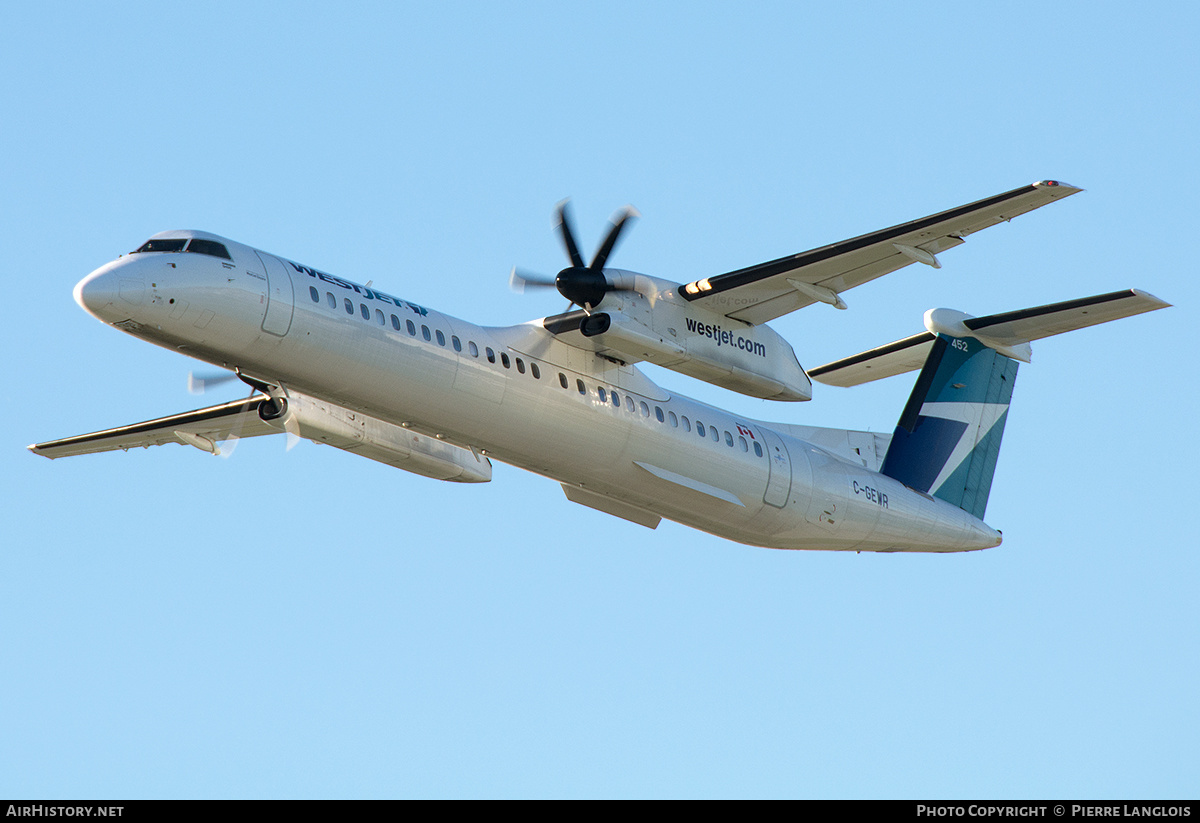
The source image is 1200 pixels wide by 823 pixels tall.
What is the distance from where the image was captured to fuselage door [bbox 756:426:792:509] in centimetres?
2092

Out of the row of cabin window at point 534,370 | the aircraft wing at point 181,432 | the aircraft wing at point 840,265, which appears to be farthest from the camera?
the aircraft wing at point 181,432

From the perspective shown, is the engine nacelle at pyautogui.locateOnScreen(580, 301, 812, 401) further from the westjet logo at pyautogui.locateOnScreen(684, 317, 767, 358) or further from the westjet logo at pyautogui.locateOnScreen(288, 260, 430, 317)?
the westjet logo at pyautogui.locateOnScreen(288, 260, 430, 317)

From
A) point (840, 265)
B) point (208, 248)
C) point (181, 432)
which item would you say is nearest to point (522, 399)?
point (208, 248)

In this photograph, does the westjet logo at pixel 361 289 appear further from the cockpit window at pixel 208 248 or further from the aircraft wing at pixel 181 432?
the aircraft wing at pixel 181 432

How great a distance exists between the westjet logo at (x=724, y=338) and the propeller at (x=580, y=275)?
1084mm

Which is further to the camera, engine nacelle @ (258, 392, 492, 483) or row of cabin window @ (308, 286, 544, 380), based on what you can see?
engine nacelle @ (258, 392, 492, 483)

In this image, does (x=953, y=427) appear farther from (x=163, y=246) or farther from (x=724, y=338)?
(x=163, y=246)

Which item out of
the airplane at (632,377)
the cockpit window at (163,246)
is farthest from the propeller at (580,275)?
the cockpit window at (163,246)

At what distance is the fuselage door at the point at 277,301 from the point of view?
16.8 m

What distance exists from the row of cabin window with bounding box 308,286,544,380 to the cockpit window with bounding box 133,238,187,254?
161 centimetres

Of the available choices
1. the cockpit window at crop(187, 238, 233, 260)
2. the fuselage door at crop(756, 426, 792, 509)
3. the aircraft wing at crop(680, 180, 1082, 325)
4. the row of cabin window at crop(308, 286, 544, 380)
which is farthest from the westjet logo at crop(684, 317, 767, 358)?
the cockpit window at crop(187, 238, 233, 260)

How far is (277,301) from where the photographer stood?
16.9 meters
